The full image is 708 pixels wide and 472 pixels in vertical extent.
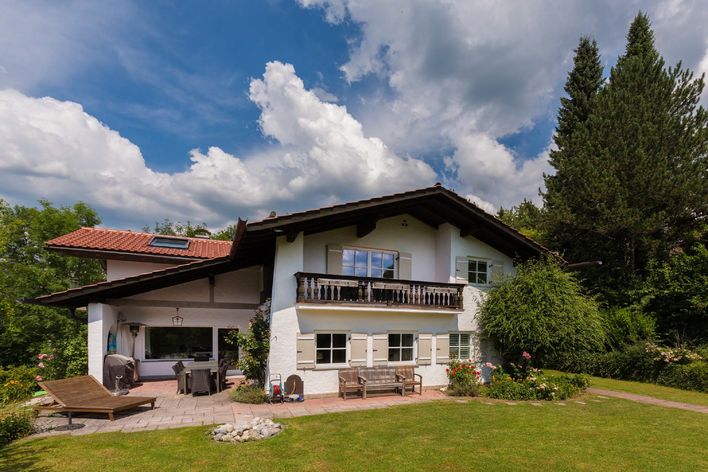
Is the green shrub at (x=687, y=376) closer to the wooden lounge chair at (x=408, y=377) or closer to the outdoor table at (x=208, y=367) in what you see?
the wooden lounge chair at (x=408, y=377)

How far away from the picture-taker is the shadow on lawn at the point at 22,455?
5680 mm

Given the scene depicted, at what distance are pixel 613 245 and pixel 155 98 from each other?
2301cm

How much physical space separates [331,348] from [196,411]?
4.06 meters

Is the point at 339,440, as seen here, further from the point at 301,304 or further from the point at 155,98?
the point at 155,98

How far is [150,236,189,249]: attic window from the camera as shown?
52.4 ft

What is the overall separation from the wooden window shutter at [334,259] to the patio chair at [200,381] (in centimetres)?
483

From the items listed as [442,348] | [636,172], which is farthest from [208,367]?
[636,172]

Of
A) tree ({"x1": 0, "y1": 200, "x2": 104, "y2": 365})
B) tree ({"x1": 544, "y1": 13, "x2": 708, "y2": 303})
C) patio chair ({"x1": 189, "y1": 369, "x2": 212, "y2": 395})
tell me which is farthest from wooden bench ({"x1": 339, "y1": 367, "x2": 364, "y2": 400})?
tree ({"x1": 0, "y1": 200, "x2": 104, "y2": 365})

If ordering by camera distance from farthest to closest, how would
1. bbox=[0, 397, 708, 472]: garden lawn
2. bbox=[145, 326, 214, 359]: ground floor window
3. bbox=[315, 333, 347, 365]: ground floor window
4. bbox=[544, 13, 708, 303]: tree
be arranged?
bbox=[544, 13, 708, 303]: tree < bbox=[145, 326, 214, 359]: ground floor window < bbox=[315, 333, 347, 365]: ground floor window < bbox=[0, 397, 708, 472]: garden lawn

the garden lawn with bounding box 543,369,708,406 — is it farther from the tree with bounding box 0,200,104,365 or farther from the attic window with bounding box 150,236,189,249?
the tree with bounding box 0,200,104,365

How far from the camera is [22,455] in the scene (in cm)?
623

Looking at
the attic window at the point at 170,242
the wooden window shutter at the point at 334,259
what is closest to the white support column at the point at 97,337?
the attic window at the point at 170,242

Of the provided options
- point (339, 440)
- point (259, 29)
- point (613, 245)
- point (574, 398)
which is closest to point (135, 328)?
point (339, 440)

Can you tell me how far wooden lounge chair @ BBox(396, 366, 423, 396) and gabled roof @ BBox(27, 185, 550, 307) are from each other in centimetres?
479
